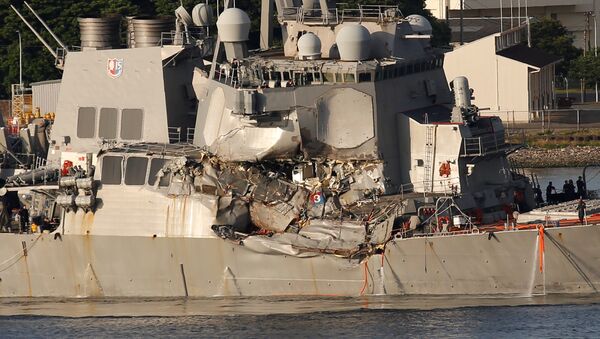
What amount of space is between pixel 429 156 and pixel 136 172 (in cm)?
679

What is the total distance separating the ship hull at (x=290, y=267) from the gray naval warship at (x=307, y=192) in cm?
3

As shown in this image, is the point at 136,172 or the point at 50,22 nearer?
the point at 136,172

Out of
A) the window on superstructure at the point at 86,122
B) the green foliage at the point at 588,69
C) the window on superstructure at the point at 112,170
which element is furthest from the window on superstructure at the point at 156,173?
the green foliage at the point at 588,69

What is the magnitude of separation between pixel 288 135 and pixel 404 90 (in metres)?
3.10

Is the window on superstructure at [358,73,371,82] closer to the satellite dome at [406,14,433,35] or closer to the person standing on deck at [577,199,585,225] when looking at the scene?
the satellite dome at [406,14,433,35]

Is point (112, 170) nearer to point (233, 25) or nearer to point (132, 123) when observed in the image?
point (132, 123)

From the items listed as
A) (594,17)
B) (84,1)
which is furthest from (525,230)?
(594,17)

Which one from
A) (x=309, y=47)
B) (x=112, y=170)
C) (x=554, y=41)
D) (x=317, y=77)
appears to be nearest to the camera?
(x=317, y=77)

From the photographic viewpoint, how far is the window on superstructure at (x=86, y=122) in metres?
39.5

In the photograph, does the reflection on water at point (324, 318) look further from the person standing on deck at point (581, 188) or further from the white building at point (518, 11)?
the white building at point (518, 11)

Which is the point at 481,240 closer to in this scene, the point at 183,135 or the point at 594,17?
the point at 183,135

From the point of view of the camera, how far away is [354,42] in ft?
117

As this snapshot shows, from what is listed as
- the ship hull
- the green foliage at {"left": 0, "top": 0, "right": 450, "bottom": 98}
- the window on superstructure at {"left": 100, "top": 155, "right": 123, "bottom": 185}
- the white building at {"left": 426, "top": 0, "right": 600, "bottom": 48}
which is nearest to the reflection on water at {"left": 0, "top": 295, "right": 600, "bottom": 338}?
the ship hull

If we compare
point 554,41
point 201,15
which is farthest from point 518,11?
point 201,15
